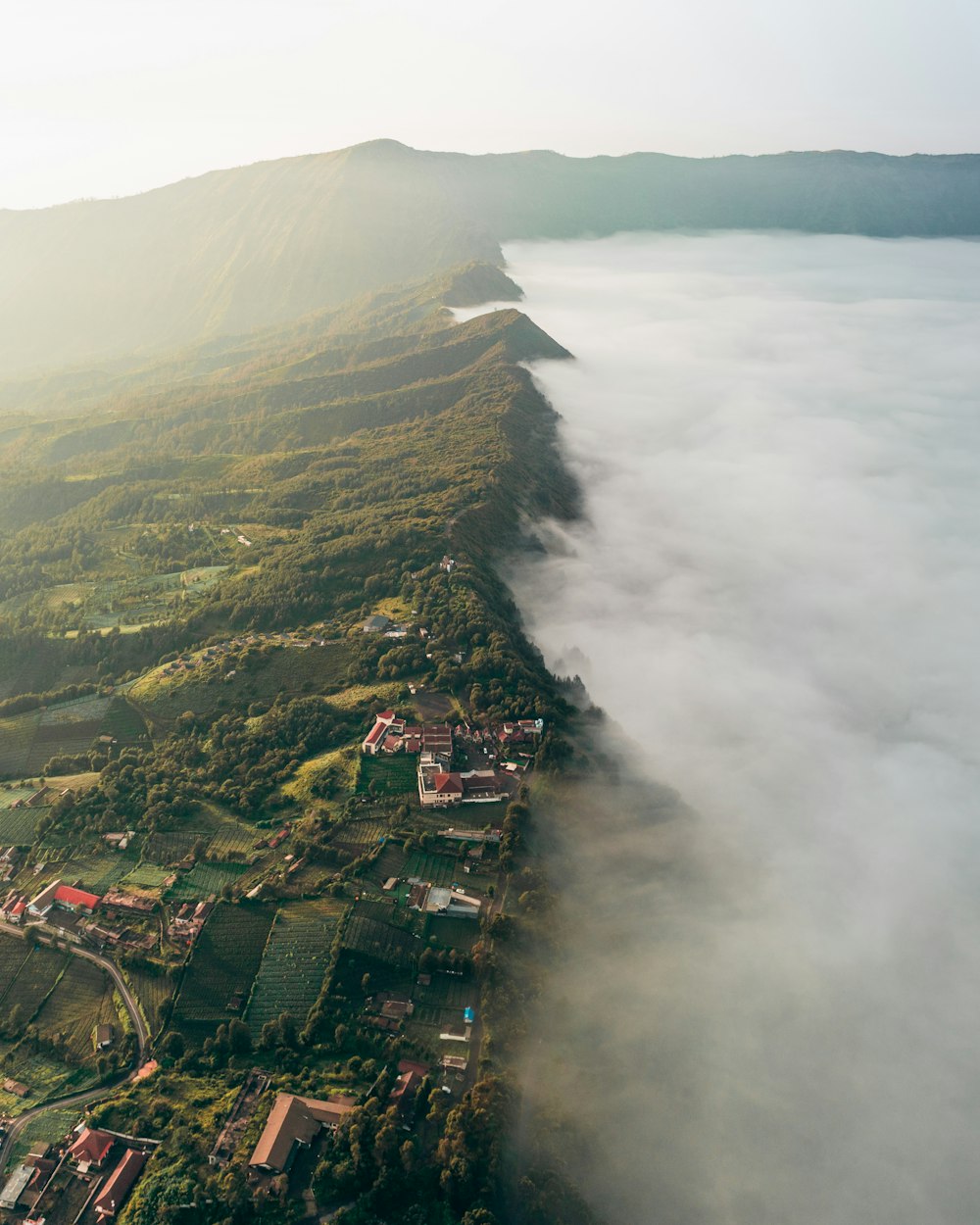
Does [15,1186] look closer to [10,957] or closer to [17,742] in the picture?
[10,957]

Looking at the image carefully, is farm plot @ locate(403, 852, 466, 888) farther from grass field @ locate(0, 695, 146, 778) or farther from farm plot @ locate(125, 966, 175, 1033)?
grass field @ locate(0, 695, 146, 778)

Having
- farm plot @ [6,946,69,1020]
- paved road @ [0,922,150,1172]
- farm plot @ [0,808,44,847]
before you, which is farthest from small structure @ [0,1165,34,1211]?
farm plot @ [0,808,44,847]

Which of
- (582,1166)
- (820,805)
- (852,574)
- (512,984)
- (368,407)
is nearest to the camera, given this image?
(582,1166)

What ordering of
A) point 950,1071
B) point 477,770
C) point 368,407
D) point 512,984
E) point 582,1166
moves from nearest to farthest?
point 582,1166 → point 512,984 → point 950,1071 → point 477,770 → point 368,407

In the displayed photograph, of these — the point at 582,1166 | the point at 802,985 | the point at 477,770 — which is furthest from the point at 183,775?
the point at 802,985

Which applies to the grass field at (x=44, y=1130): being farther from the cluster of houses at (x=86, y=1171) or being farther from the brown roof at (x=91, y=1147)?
the brown roof at (x=91, y=1147)

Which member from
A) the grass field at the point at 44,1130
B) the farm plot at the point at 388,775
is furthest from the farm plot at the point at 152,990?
the farm plot at the point at 388,775

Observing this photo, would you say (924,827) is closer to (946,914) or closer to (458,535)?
(946,914)
